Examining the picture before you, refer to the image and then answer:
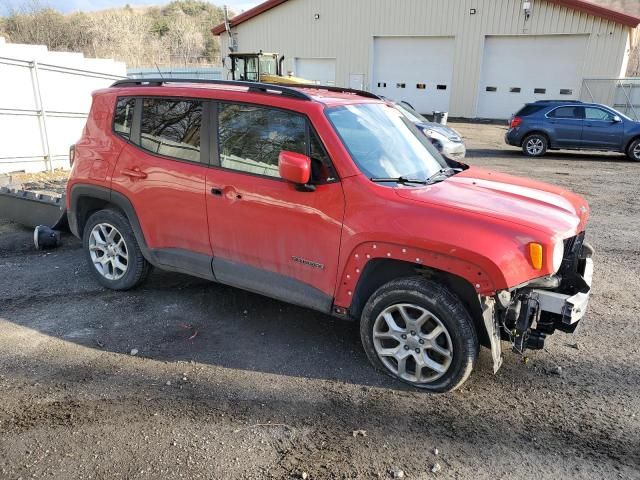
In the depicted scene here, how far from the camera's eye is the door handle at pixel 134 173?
172 inches

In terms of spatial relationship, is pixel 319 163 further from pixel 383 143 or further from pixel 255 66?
pixel 255 66

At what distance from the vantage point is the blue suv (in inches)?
577

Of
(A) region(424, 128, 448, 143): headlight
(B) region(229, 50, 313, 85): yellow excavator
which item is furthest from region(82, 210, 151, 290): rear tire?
(B) region(229, 50, 313, 85): yellow excavator

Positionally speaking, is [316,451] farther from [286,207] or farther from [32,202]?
[32,202]

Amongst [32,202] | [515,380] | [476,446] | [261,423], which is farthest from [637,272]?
[32,202]

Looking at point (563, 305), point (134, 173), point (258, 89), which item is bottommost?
point (563, 305)

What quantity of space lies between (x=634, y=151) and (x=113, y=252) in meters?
15.1

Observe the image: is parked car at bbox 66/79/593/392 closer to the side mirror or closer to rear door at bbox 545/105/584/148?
the side mirror

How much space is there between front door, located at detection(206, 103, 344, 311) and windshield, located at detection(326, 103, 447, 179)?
251mm

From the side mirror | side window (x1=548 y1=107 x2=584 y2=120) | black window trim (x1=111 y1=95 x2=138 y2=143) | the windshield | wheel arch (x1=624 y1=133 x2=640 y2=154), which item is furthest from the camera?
side window (x1=548 y1=107 x2=584 y2=120)

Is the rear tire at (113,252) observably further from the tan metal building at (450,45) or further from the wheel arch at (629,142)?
the tan metal building at (450,45)

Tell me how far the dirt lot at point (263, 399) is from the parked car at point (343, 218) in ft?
1.21

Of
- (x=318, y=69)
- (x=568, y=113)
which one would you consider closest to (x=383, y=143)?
(x=568, y=113)

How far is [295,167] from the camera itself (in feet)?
11.0
